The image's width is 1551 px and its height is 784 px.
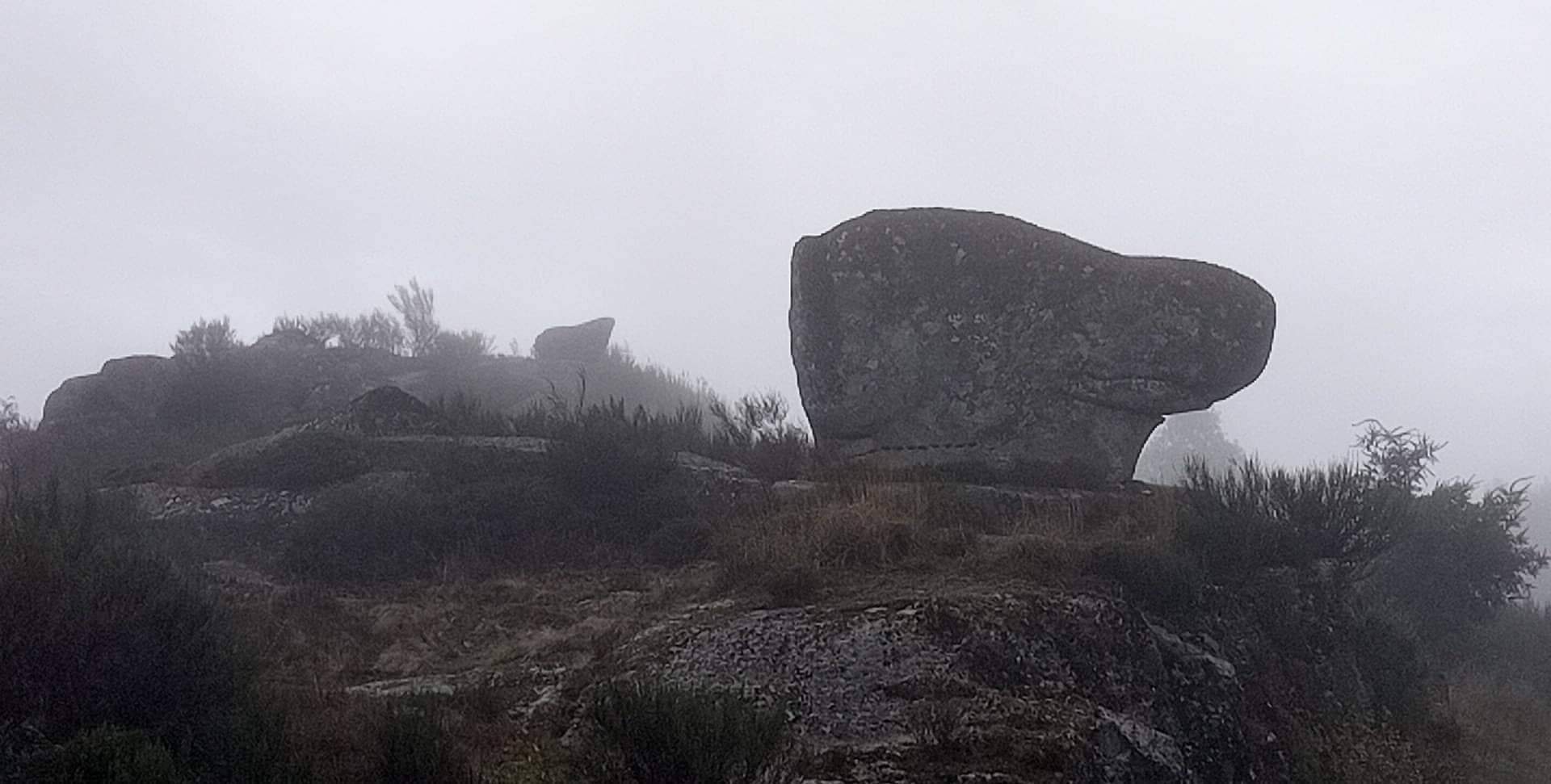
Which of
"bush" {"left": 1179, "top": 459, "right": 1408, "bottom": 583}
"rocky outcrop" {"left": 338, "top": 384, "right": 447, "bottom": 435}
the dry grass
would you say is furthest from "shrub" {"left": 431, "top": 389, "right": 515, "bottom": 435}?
"bush" {"left": 1179, "top": 459, "right": 1408, "bottom": 583}

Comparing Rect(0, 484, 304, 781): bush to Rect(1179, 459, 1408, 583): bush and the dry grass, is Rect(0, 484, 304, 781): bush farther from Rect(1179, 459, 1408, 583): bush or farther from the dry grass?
Rect(1179, 459, 1408, 583): bush

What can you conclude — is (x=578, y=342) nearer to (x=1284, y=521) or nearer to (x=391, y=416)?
(x=391, y=416)

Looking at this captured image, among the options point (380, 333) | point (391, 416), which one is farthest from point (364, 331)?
point (391, 416)

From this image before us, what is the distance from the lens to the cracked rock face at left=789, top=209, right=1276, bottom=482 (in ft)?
44.8

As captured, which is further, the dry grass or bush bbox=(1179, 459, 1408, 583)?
bush bbox=(1179, 459, 1408, 583)

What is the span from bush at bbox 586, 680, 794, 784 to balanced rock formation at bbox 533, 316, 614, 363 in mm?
27835

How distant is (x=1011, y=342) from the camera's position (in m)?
13.9

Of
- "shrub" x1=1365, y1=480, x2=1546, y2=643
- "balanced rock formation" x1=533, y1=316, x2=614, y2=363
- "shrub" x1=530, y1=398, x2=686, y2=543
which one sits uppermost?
"balanced rock formation" x1=533, y1=316, x2=614, y2=363

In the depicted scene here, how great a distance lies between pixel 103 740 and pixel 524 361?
1000 inches

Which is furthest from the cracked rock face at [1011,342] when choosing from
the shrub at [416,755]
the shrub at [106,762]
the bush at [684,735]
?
the shrub at [106,762]

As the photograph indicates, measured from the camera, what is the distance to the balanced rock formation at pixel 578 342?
1350 inches

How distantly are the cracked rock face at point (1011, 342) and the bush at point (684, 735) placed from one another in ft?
24.3

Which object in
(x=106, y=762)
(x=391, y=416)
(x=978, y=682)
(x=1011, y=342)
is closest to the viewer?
(x=106, y=762)

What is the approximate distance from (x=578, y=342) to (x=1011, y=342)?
22.1 m
